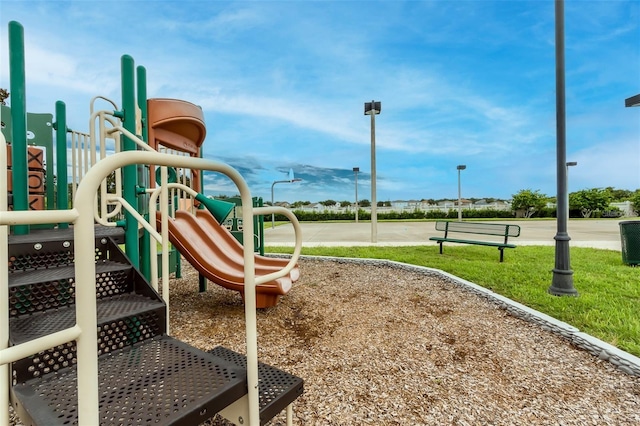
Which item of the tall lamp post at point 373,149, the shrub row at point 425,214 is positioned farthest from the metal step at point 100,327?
the shrub row at point 425,214

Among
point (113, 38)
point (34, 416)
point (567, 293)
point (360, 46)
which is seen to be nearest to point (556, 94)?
point (567, 293)

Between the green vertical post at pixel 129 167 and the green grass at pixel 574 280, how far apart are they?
409 cm

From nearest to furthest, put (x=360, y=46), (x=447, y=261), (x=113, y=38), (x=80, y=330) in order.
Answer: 1. (x=80, y=330)
2. (x=113, y=38)
3. (x=447, y=261)
4. (x=360, y=46)

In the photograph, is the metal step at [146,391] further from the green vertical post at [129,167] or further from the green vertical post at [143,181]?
the green vertical post at [143,181]

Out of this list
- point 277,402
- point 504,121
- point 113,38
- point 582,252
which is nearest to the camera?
point 277,402

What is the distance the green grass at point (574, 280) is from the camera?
9.23ft

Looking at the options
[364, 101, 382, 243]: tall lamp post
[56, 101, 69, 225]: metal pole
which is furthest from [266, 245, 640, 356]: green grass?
[56, 101, 69, 225]: metal pole

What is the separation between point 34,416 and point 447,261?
601cm

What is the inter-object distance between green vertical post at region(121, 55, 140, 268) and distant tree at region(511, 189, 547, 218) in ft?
128

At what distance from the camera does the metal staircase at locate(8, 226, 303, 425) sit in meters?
1.09

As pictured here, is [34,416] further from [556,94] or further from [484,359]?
[556,94]

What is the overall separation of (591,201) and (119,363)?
4297 centimetres

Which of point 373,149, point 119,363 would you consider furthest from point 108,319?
point 373,149

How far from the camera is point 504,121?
98.0 ft
